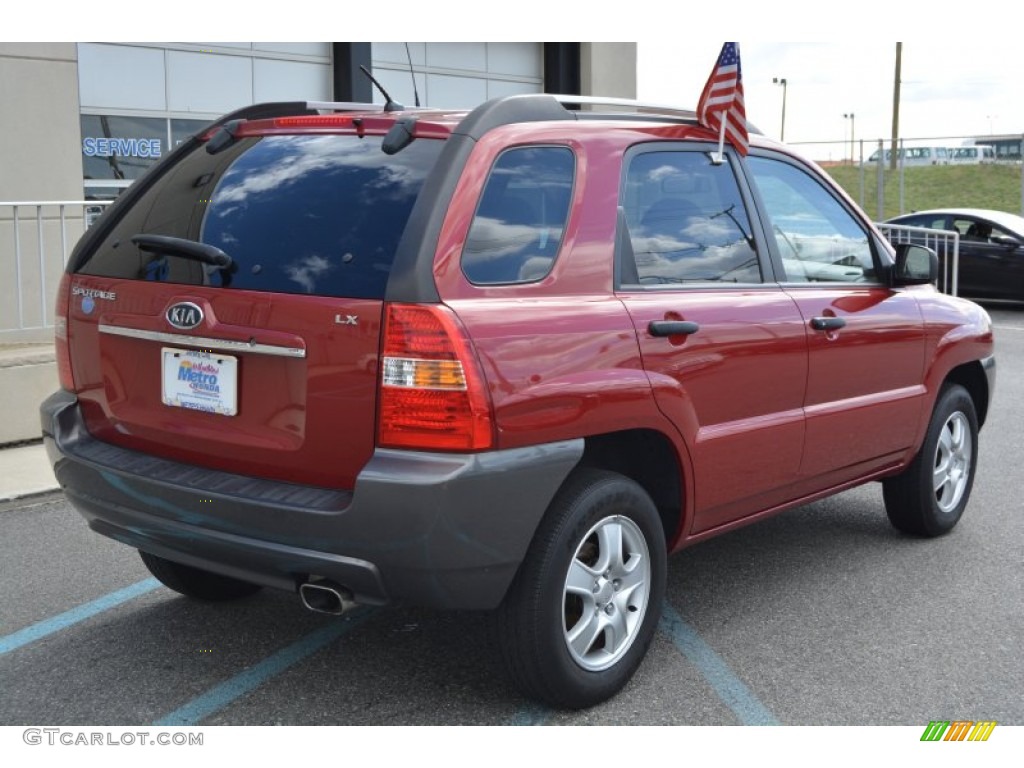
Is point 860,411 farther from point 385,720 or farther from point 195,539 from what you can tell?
point 195,539

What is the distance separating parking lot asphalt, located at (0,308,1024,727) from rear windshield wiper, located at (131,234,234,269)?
137cm

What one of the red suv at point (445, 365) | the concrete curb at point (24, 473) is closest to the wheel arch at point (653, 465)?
the red suv at point (445, 365)

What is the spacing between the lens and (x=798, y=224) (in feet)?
15.9

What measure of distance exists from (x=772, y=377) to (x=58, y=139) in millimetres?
7984

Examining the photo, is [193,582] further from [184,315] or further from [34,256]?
[34,256]

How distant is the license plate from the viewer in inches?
137

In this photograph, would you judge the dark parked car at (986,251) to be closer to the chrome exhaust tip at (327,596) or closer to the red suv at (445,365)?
the red suv at (445,365)

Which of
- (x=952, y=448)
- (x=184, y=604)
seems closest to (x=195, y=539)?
(x=184, y=604)

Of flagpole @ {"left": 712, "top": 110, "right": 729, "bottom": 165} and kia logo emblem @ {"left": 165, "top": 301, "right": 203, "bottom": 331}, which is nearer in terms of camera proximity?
kia logo emblem @ {"left": 165, "top": 301, "right": 203, "bottom": 331}

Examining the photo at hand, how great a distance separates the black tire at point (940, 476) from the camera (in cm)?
556

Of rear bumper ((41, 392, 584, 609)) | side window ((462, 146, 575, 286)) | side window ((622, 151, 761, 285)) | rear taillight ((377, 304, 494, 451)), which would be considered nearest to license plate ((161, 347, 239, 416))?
rear bumper ((41, 392, 584, 609))

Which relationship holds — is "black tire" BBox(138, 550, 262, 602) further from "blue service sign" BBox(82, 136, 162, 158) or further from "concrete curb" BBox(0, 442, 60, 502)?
"blue service sign" BBox(82, 136, 162, 158)

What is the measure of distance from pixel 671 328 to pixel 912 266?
178 centimetres

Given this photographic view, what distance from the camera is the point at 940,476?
573cm
